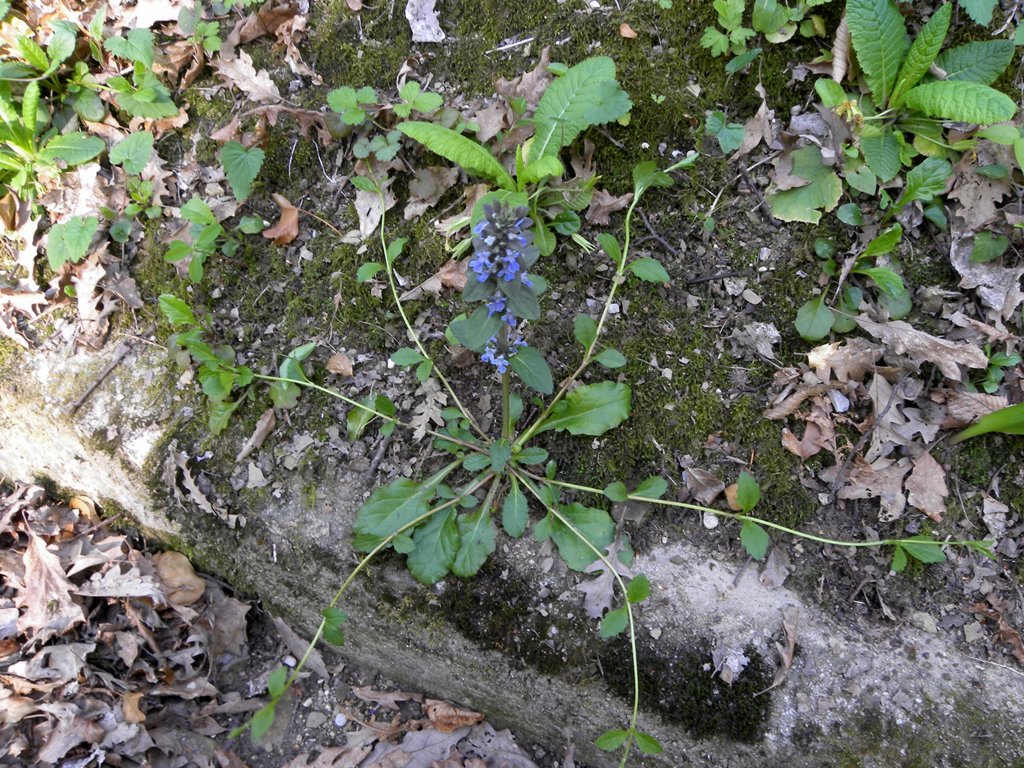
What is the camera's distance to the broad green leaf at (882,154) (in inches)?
108

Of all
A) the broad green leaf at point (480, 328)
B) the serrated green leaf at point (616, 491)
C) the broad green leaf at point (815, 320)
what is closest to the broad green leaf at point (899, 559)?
the broad green leaf at point (815, 320)

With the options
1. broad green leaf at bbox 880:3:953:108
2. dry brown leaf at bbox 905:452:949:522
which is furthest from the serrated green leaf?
broad green leaf at bbox 880:3:953:108

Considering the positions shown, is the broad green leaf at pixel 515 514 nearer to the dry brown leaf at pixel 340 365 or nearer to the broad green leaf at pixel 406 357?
the broad green leaf at pixel 406 357

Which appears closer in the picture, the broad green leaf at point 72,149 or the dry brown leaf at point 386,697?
the dry brown leaf at point 386,697

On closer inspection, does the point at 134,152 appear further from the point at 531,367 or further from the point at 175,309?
the point at 531,367

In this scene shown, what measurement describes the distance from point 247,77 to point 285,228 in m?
0.87

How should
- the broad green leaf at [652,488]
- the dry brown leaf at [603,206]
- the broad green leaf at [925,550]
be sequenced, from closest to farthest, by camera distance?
1. the broad green leaf at [925,550]
2. the broad green leaf at [652,488]
3. the dry brown leaf at [603,206]

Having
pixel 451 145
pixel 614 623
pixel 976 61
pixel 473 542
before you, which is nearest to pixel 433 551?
pixel 473 542

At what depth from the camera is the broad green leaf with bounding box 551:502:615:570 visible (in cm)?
243

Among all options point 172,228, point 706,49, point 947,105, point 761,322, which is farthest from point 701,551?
point 172,228

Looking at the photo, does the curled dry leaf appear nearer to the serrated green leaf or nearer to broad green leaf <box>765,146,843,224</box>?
the serrated green leaf

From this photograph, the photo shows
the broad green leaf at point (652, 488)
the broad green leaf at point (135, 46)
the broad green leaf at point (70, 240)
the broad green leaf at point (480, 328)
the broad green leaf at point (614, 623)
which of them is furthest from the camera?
the broad green leaf at point (135, 46)

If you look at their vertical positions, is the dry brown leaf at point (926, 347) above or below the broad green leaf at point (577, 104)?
below

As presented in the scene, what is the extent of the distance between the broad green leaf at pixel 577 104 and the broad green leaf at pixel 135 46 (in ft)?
6.61
